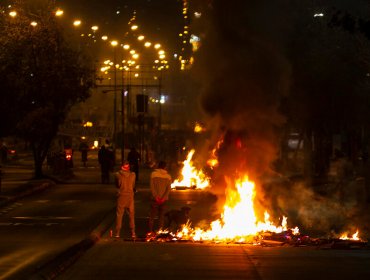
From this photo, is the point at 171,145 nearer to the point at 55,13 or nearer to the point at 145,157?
the point at 145,157

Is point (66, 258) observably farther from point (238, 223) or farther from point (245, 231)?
point (238, 223)

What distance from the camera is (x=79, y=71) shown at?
36375 millimetres

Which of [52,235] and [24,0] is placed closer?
[52,235]

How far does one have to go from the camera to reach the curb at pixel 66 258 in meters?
11.6

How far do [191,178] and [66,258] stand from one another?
2170 cm

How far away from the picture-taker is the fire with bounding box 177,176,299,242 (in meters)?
16.9

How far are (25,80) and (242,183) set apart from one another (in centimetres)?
1533

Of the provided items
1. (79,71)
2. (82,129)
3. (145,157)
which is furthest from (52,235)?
(82,129)

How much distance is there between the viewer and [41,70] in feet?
113

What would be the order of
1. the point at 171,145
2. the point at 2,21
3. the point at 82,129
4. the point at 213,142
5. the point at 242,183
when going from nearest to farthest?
the point at 242,183, the point at 213,142, the point at 2,21, the point at 171,145, the point at 82,129

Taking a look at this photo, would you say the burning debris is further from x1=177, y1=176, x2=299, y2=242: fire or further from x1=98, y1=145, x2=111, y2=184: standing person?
x1=98, y1=145, x2=111, y2=184: standing person

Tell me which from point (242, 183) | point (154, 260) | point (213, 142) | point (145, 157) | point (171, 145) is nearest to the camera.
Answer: point (154, 260)

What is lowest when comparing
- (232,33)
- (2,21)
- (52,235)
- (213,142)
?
(52,235)

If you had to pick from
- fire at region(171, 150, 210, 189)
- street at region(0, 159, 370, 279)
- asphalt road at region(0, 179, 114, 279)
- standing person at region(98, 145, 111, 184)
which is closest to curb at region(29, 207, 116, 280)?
street at region(0, 159, 370, 279)
